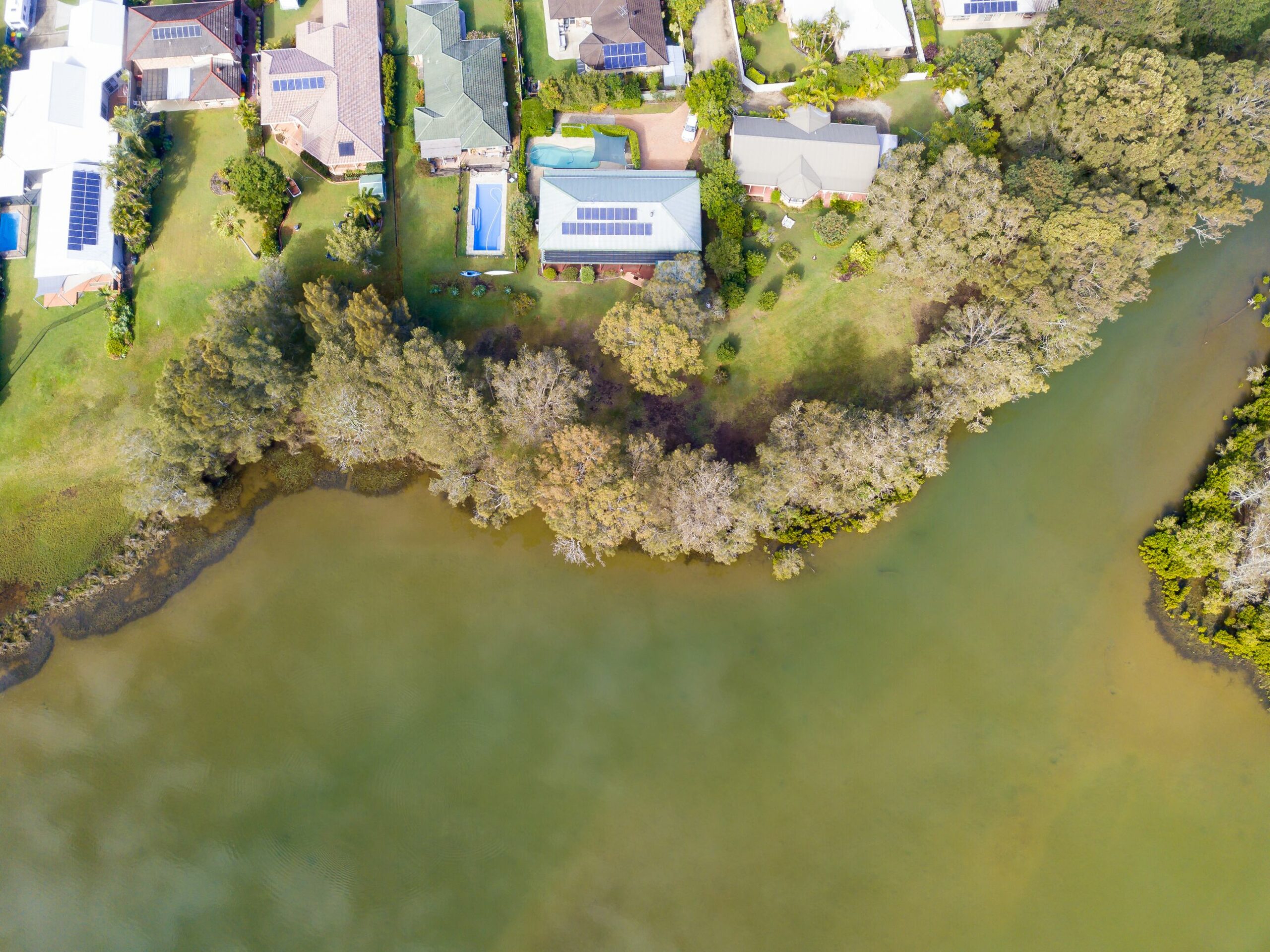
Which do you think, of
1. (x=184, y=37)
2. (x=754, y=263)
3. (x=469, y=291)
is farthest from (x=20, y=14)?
(x=754, y=263)

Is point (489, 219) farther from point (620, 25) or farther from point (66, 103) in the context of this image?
point (66, 103)

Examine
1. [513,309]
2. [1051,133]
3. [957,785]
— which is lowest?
[957,785]

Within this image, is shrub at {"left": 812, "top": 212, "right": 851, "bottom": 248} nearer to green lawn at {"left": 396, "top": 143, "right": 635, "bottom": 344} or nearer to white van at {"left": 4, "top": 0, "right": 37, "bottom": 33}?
green lawn at {"left": 396, "top": 143, "right": 635, "bottom": 344}

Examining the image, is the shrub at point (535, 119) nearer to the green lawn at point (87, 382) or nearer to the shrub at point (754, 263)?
the shrub at point (754, 263)

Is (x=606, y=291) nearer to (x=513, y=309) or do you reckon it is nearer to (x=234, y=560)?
(x=513, y=309)

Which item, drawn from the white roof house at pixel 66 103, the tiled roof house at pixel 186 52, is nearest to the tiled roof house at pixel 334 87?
the tiled roof house at pixel 186 52

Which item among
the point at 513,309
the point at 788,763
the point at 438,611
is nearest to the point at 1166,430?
the point at 788,763
